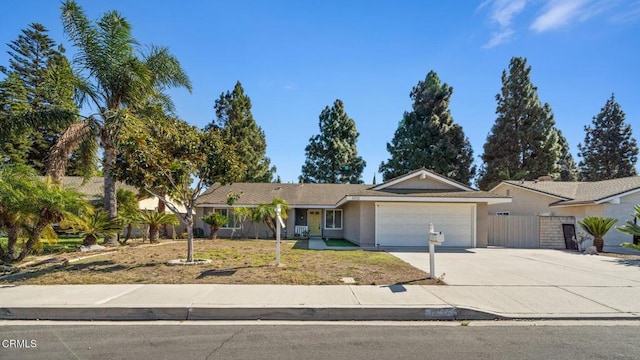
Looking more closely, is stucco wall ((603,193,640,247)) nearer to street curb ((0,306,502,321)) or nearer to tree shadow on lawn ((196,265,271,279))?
street curb ((0,306,502,321))

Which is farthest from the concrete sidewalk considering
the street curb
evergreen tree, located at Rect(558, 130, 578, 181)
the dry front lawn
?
evergreen tree, located at Rect(558, 130, 578, 181)

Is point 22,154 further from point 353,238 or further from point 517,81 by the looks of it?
point 517,81

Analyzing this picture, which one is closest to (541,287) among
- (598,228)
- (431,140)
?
(598,228)

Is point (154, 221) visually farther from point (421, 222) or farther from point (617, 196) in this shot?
point (617, 196)

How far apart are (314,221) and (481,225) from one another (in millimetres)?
10862

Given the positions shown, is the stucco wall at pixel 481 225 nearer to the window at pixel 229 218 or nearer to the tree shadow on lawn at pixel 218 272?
the tree shadow on lawn at pixel 218 272

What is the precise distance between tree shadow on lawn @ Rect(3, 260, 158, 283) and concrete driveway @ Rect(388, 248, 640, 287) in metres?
8.33

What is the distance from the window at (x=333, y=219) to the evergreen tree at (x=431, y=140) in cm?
1441

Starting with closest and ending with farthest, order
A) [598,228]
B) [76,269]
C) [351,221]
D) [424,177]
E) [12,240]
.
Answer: [76,269] → [12,240] → [598,228] → [424,177] → [351,221]

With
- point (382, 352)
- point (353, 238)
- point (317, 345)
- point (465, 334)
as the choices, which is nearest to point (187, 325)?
point (317, 345)

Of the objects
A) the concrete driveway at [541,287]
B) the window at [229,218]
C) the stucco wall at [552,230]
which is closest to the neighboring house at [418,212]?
the stucco wall at [552,230]

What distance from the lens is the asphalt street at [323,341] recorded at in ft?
15.1

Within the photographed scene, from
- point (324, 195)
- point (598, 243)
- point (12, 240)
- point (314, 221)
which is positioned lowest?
point (598, 243)

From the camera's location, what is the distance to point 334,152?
4025 cm
